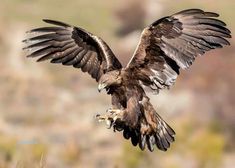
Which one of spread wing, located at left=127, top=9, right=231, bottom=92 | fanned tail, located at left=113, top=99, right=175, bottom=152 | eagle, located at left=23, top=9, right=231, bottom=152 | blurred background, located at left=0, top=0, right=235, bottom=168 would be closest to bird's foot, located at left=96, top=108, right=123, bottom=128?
eagle, located at left=23, top=9, right=231, bottom=152

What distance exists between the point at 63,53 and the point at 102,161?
21.1 m

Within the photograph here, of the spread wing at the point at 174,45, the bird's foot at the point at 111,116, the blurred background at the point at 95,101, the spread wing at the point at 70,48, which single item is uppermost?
the blurred background at the point at 95,101

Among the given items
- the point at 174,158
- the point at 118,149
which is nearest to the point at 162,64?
the point at 174,158

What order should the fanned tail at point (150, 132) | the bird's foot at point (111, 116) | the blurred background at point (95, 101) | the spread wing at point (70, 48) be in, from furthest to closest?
the blurred background at point (95, 101) < the spread wing at point (70, 48) < the fanned tail at point (150, 132) < the bird's foot at point (111, 116)

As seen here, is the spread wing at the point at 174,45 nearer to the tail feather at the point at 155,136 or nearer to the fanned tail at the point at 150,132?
the fanned tail at the point at 150,132

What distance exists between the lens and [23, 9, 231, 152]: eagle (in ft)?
32.6

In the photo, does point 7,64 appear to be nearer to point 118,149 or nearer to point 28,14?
point 28,14

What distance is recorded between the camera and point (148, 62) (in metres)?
10.0

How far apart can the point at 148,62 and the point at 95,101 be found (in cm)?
3033

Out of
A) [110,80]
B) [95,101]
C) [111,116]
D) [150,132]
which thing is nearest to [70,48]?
[110,80]

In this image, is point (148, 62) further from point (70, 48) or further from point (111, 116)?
point (70, 48)

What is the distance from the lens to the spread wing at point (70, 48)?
10305 millimetres

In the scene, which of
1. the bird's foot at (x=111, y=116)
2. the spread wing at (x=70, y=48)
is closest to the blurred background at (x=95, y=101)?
the spread wing at (x=70, y=48)

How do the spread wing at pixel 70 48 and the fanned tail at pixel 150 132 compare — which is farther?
the spread wing at pixel 70 48
